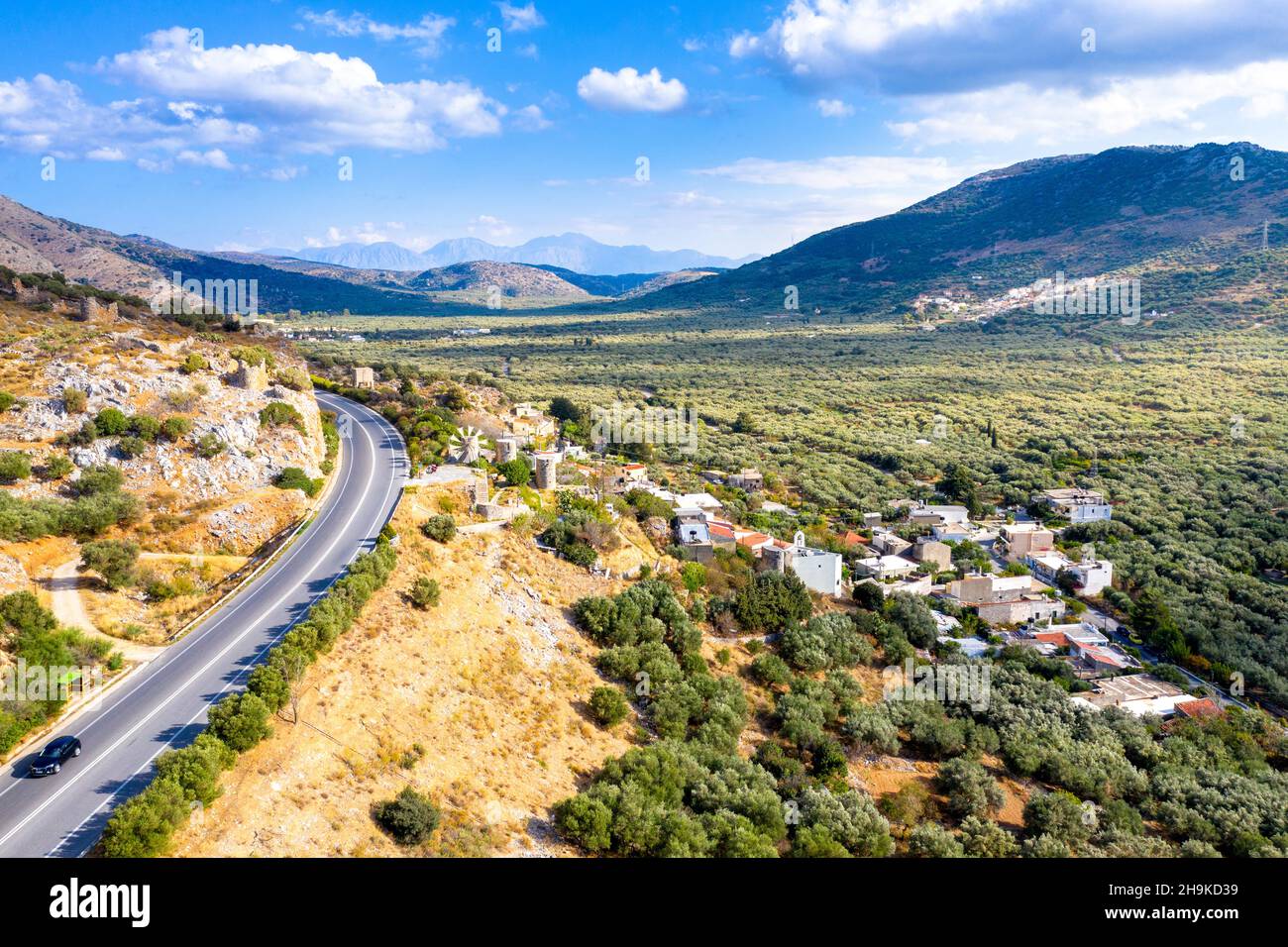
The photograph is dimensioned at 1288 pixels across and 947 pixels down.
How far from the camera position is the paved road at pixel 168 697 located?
10.7m

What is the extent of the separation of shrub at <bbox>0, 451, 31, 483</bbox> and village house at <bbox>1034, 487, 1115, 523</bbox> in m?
46.9

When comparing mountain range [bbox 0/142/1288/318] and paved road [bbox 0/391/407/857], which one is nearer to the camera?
paved road [bbox 0/391/407/857]

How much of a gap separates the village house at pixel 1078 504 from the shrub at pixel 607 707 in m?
34.4

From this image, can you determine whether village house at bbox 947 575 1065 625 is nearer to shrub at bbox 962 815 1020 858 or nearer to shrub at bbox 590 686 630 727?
shrub at bbox 962 815 1020 858

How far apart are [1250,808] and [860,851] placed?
9.81 meters

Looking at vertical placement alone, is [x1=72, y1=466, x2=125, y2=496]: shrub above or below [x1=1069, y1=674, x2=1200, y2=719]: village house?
above

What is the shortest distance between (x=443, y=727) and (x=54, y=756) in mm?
6460

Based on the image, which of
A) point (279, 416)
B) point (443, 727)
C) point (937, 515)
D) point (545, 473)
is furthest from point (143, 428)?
point (937, 515)

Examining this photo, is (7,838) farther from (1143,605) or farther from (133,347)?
(1143,605)

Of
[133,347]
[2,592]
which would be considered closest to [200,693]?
[2,592]

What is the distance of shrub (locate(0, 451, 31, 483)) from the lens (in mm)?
18891

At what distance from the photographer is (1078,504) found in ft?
135

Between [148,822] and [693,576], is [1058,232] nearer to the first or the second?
[693,576]

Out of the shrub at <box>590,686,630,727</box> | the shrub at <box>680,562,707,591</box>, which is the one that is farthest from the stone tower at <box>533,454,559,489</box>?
the shrub at <box>590,686,630,727</box>
